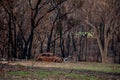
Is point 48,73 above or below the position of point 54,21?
below

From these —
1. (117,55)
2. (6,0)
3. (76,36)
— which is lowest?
(117,55)

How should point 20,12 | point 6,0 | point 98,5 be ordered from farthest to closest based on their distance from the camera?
point 20,12 < point 98,5 < point 6,0

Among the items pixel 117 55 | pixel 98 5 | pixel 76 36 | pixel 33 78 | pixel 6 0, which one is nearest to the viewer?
pixel 33 78

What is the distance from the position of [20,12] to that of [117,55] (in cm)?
2365

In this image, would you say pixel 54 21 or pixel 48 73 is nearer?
pixel 48 73

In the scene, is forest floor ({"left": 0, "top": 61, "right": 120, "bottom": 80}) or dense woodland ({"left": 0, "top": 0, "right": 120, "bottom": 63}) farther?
dense woodland ({"left": 0, "top": 0, "right": 120, "bottom": 63})

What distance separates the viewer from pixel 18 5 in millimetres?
43375

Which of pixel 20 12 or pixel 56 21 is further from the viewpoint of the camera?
pixel 56 21

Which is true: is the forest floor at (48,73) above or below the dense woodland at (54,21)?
below

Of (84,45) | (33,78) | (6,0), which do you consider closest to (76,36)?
(84,45)

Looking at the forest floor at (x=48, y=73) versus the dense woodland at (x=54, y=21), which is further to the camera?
the dense woodland at (x=54, y=21)

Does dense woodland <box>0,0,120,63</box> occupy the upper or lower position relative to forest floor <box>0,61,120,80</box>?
upper

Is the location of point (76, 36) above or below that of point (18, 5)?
below

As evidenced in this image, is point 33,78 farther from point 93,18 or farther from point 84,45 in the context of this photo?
point 84,45
